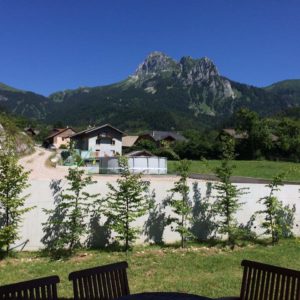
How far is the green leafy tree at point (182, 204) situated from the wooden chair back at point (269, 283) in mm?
5622

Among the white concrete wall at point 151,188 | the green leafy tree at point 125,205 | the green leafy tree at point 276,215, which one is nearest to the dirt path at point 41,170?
the white concrete wall at point 151,188

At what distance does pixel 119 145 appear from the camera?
84.6 metres

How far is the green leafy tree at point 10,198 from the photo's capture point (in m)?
8.71

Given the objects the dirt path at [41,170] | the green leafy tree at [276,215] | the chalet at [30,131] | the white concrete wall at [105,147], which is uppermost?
the chalet at [30,131]

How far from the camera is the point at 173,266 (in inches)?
326

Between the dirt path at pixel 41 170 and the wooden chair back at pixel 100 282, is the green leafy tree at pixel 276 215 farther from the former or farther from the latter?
the dirt path at pixel 41 170

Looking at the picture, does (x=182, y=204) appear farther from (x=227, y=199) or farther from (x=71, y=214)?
(x=71, y=214)

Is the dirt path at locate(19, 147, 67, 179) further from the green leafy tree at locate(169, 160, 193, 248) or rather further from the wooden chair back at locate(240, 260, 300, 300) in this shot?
the wooden chair back at locate(240, 260, 300, 300)

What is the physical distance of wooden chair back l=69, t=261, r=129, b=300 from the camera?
4.02 meters

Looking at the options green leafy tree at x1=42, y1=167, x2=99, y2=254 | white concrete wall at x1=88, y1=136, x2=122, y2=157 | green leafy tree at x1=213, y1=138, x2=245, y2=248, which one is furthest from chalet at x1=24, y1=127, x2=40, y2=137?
green leafy tree at x1=42, y1=167, x2=99, y2=254

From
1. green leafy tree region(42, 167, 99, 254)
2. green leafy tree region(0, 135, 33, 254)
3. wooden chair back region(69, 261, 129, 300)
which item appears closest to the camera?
wooden chair back region(69, 261, 129, 300)

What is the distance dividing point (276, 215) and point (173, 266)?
3.98 metres

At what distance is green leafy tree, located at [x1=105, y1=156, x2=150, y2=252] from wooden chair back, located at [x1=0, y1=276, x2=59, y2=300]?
18.8ft

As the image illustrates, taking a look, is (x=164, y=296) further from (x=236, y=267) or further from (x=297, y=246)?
(x=297, y=246)
